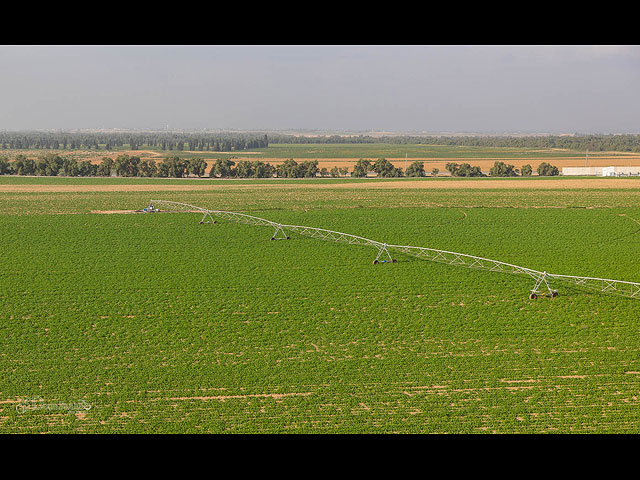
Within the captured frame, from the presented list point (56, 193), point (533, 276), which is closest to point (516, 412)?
point (533, 276)

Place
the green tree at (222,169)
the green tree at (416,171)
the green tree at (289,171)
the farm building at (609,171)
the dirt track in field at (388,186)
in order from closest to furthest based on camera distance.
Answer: the dirt track in field at (388,186) → the farm building at (609,171) → the green tree at (289,171) → the green tree at (222,169) → the green tree at (416,171)

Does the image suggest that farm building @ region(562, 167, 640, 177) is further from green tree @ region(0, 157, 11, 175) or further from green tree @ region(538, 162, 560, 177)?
green tree @ region(0, 157, 11, 175)

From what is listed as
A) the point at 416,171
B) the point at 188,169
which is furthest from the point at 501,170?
the point at 188,169

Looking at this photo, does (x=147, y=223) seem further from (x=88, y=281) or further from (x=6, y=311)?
(x=6, y=311)

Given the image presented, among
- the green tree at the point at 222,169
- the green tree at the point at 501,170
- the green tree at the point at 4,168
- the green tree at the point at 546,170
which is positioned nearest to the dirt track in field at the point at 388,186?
the green tree at the point at 222,169

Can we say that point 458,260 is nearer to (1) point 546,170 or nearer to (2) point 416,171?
(2) point 416,171

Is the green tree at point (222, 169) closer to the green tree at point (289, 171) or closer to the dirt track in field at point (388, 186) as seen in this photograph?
the dirt track in field at point (388, 186)
